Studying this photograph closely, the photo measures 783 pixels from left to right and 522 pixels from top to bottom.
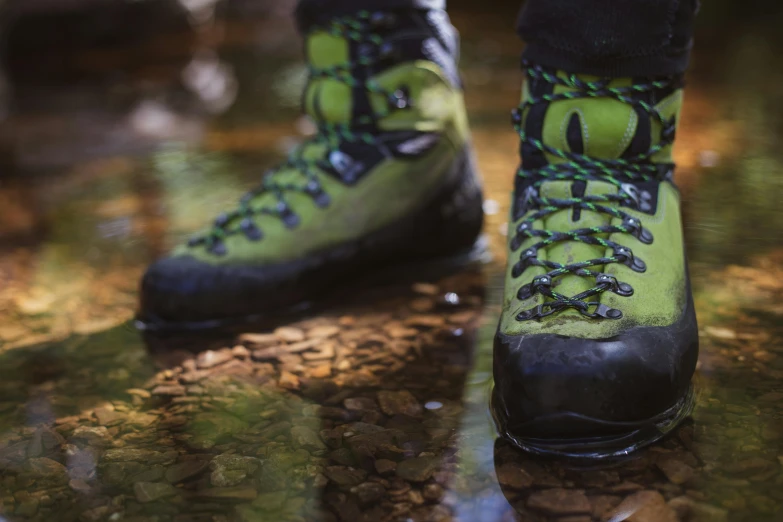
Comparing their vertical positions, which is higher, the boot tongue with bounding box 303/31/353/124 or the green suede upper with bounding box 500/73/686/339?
the boot tongue with bounding box 303/31/353/124

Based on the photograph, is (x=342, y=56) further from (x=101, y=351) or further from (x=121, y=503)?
(x=121, y=503)

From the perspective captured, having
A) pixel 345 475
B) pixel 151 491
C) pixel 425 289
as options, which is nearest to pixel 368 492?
pixel 345 475

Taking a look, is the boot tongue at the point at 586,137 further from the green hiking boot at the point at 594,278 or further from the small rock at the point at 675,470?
the small rock at the point at 675,470

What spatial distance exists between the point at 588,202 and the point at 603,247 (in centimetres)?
7

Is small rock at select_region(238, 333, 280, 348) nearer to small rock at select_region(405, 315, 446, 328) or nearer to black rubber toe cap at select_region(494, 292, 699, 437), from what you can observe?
small rock at select_region(405, 315, 446, 328)

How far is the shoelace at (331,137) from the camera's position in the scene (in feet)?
4.94

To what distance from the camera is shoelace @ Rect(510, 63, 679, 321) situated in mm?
1068

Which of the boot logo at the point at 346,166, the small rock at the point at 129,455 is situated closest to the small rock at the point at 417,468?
the small rock at the point at 129,455

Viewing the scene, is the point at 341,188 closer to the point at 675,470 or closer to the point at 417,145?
the point at 417,145

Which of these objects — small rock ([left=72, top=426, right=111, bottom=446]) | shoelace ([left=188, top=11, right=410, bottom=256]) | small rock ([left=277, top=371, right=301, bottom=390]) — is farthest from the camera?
shoelace ([left=188, top=11, right=410, bottom=256])

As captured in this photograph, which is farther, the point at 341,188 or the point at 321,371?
Answer: the point at 341,188

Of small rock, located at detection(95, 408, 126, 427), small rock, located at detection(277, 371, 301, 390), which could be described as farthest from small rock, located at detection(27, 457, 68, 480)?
small rock, located at detection(277, 371, 301, 390)

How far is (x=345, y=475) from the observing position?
1.02 metres

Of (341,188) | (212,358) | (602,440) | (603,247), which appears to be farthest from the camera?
(341,188)
